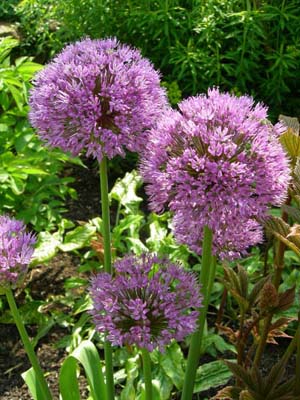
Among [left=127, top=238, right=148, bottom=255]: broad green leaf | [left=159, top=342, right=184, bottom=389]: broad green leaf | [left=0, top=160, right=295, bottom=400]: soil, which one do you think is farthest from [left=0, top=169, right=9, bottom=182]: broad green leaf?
[left=159, top=342, right=184, bottom=389]: broad green leaf

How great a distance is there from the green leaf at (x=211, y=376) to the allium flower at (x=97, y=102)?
52.4 inches

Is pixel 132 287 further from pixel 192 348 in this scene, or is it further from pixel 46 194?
pixel 46 194

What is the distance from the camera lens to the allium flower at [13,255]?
5.21ft

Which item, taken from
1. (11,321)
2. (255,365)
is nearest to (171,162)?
(255,365)

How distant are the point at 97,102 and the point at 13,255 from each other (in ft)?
1.34

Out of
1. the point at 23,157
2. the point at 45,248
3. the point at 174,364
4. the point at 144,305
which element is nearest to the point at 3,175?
the point at 23,157

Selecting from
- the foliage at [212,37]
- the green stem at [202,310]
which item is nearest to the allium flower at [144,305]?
the green stem at [202,310]

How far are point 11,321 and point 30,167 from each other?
0.69 meters

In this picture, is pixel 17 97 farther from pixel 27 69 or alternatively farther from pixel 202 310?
pixel 202 310

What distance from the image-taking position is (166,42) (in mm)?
4359

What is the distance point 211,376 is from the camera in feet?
8.77

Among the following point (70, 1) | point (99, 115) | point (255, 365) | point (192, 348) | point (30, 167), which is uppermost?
point (70, 1)

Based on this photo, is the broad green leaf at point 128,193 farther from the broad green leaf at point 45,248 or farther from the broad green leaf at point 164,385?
the broad green leaf at point 164,385

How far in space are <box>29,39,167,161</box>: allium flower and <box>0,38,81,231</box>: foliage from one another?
1.41 meters
